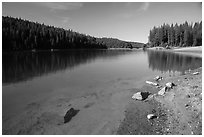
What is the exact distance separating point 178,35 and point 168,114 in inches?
4556

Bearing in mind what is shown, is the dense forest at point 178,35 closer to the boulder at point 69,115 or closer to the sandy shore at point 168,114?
the sandy shore at point 168,114

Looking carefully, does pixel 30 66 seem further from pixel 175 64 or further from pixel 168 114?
pixel 175 64

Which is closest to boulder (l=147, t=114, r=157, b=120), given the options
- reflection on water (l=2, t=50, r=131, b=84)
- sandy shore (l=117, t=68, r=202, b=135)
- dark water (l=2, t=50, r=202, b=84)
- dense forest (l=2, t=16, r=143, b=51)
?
sandy shore (l=117, t=68, r=202, b=135)

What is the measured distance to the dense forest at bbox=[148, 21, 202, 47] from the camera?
10250 cm

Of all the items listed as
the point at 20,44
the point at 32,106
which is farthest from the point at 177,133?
the point at 20,44

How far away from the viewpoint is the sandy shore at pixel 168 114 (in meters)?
8.57

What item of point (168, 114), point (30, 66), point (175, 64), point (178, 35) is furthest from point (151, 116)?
point (178, 35)

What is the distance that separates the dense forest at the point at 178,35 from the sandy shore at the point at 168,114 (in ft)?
338

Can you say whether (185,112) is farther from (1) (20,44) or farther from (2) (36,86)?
(1) (20,44)

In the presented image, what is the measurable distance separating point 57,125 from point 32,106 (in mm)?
4179

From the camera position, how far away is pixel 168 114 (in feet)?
33.7

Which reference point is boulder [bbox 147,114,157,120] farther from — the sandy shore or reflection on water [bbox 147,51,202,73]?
reflection on water [bbox 147,51,202,73]

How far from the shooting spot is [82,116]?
10805 millimetres

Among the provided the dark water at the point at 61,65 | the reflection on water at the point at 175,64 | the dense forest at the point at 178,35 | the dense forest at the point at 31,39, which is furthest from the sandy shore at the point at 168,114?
the dense forest at the point at 178,35
